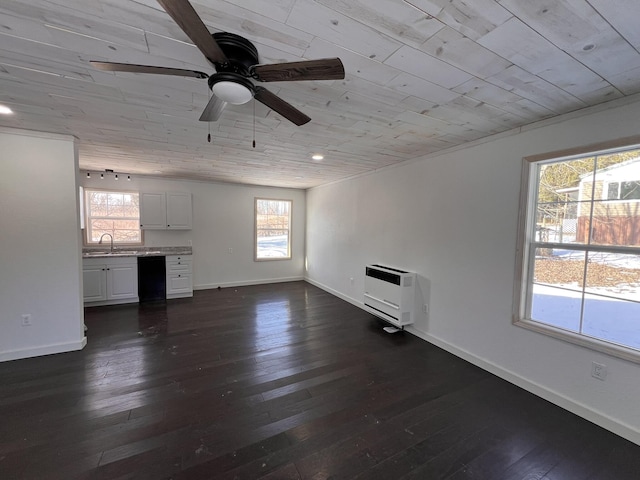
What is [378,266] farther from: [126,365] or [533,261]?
[126,365]

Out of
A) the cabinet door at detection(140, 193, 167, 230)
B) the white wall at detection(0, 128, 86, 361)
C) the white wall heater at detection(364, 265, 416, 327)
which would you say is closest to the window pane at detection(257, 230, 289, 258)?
the cabinet door at detection(140, 193, 167, 230)

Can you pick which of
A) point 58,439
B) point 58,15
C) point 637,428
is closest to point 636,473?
point 637,428

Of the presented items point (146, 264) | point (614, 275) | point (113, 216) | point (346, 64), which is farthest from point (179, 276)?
point (614, 275)

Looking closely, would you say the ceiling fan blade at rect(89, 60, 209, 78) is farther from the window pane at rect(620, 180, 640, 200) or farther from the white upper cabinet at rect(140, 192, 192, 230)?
the white upper cabinet at rect(140, 192, 192, 230)

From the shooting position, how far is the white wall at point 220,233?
18.0ft

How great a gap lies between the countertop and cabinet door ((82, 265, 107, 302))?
236 millimetres

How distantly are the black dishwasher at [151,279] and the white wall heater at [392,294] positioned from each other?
156 inches

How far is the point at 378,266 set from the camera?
13.7 ft

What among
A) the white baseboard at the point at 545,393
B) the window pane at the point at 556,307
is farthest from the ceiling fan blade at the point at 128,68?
the white baseboard at the point at 545,393

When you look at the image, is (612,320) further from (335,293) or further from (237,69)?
(335,293)

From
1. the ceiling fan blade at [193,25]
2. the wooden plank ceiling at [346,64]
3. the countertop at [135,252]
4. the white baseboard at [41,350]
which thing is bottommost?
the white baseboard at [41,350]

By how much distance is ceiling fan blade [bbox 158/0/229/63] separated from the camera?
865 mm

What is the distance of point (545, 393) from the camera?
230 cm

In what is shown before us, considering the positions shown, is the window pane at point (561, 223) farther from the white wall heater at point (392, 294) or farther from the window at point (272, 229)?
the window at point (272, 229)
